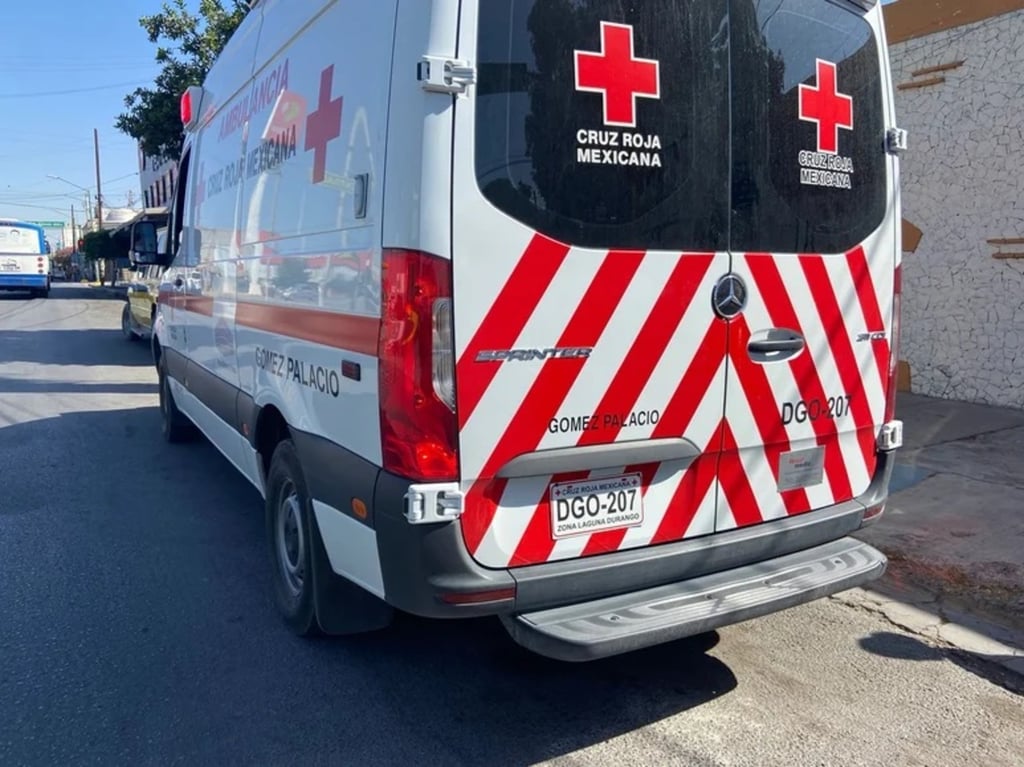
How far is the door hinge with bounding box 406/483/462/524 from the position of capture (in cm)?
272

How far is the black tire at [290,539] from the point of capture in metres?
3.75

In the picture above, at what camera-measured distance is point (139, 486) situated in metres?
6.66

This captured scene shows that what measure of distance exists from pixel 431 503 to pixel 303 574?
1417 mm

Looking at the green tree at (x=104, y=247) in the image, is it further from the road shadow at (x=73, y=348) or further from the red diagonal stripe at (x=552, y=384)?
the red diagonal stripe at (x=552, y=384)

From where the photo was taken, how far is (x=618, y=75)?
294 cm

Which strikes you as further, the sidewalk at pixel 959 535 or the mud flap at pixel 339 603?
the sidewalk at pixel 959 535

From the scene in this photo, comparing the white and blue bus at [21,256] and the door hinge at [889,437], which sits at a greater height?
the white and blue bus at [21,256]

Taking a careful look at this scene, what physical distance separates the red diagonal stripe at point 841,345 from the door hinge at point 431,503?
1720 mm

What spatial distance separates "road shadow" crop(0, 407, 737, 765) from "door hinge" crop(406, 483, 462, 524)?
94 cm

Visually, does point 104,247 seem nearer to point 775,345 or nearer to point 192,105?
point 192,105

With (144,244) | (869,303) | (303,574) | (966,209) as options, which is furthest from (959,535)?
(144,244)

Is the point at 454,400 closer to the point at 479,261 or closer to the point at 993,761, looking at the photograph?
the point at 479,261

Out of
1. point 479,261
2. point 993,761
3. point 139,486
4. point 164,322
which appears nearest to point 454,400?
point 479,261

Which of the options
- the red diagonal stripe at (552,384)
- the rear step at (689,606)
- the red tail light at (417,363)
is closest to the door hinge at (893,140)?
the red diagonal stripe at (552,384)
